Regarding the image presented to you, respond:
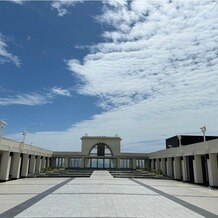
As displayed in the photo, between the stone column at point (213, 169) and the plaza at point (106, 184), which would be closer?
the plaza at point (106, 184)

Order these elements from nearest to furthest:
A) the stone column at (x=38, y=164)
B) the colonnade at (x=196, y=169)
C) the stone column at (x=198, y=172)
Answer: the colonnade at (x=196, y=169) < the stone column at (x=198, y=172) < the stone column at (x=38, y=164)

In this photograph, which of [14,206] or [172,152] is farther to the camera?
[172,152]

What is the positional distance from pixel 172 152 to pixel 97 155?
2446 centimetres

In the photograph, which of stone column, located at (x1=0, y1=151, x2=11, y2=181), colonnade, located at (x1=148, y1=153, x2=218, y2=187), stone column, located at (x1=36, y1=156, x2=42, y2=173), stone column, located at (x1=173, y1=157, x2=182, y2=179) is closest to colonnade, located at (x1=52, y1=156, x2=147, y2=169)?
stone column, located at (x1=36, y1=156, x2=42, y2=173)

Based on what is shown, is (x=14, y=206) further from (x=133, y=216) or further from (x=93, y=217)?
(x=133, y=216)

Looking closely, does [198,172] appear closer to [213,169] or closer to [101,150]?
[213,169]

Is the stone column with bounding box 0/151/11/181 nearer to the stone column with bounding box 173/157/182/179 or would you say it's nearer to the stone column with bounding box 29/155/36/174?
the stone column with bounding box 29/155/36/174

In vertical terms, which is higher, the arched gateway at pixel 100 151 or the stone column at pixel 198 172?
the arched gateway at pixel 100 151

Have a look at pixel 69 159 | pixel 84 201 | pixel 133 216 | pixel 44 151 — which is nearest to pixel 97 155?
pixel 69 159

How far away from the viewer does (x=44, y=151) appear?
44.2m

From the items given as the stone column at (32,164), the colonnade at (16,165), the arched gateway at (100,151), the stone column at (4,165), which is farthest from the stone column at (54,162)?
the stone column at (4,165)

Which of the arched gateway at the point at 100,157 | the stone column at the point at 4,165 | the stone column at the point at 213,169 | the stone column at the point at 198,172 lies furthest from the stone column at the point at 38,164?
the stone column at the point at 213,169

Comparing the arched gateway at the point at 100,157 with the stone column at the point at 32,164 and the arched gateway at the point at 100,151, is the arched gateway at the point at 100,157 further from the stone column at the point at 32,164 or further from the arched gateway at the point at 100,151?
the stone column at the point at 32,164

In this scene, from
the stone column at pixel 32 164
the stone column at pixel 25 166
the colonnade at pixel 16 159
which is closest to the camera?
the colonnade at pixel 16 159
